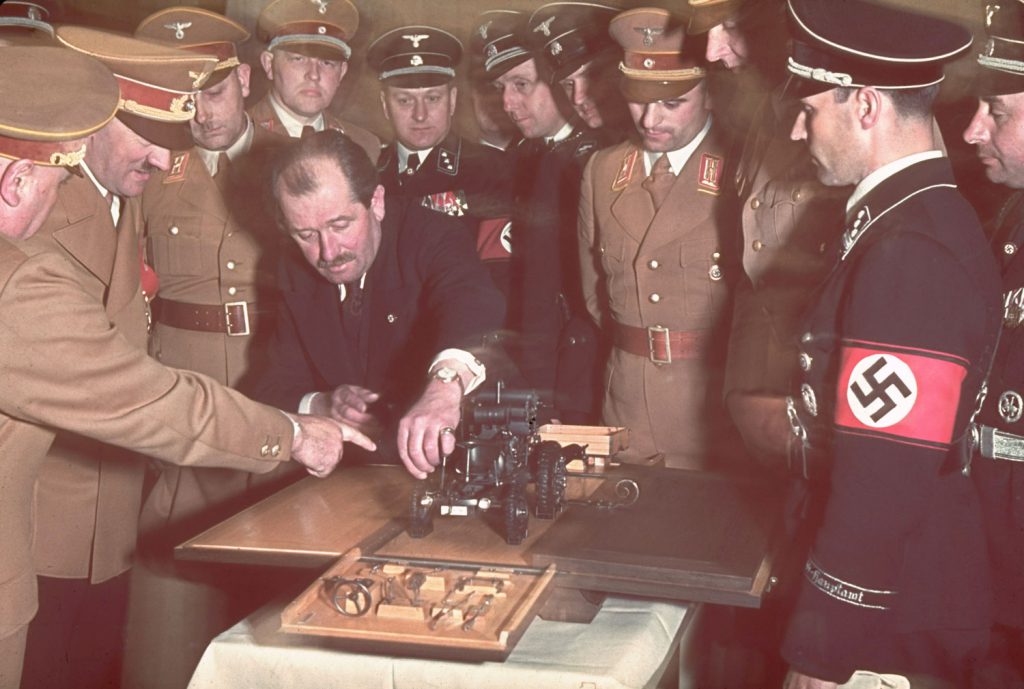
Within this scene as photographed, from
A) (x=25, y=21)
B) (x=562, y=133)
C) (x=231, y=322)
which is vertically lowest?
(x=231, y=322)

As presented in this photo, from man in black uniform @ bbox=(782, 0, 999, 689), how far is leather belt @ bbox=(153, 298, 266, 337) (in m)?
1.80

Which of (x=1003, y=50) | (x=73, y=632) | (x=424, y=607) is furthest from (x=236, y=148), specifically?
(x=1003, y=50)

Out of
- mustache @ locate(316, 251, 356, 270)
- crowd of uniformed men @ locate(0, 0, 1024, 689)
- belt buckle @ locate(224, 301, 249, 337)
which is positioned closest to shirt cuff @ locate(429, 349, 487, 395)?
crowd of uniformed men @ locate(0, 0, 1024, 689)

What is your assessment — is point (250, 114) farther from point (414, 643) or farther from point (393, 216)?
point (414, 643)

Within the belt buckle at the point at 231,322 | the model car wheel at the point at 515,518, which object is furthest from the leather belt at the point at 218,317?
the model car wheel at the point at 515,518

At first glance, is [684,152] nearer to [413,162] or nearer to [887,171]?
[413,162]

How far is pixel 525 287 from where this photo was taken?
10.0ft

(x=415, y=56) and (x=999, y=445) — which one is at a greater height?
(x=415, y=56)

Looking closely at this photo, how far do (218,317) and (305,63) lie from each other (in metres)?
0.85

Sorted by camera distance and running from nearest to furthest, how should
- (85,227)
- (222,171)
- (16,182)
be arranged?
1. (16,182)
2. (85,227)
3. (222,171)

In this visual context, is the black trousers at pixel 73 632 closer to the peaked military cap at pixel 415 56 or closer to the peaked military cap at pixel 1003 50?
the peaked military cap at pixel 415 56

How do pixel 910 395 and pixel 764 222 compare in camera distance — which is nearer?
pixel 910 395

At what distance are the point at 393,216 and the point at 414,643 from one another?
58.7 inches

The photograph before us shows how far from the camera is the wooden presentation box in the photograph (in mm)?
1513
